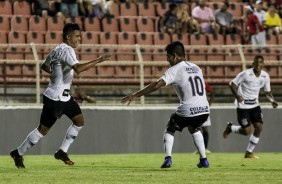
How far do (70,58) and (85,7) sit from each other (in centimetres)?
1289

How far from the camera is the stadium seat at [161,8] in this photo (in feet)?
99.2

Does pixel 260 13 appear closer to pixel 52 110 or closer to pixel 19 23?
pixel 19 23

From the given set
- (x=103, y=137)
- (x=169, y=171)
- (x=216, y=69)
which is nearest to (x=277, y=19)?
(x=216, y=69)

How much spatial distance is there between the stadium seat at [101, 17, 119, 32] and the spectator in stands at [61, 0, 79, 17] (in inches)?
30.3

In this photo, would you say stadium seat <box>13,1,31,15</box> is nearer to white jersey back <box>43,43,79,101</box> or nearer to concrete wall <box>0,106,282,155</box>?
concrete wall <box>0,106,282,155</box>

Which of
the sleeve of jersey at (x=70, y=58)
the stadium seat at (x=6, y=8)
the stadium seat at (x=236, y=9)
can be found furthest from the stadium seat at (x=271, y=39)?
the sleeve of jersey at (x=70, y=58)

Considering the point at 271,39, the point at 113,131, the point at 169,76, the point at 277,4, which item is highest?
the point at 277,4

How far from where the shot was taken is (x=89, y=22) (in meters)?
28.4

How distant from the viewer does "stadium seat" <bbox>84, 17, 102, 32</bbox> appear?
2836 cm

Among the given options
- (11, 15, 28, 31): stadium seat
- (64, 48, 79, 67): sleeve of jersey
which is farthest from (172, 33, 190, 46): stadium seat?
(64, 48, 79, 67): sleeve of jersey

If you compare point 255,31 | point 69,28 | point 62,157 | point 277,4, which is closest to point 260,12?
point 255,31

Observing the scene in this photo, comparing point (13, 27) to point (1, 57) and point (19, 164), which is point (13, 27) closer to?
point (1, 57)

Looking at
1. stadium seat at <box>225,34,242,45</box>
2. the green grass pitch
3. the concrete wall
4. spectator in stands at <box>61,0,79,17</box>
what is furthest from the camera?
stadium seat at <box>225,34,242,45</box>

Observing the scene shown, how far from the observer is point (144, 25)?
29094 millimetres
